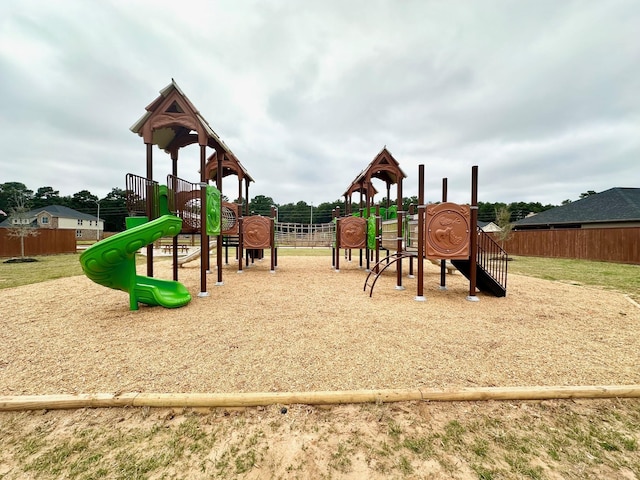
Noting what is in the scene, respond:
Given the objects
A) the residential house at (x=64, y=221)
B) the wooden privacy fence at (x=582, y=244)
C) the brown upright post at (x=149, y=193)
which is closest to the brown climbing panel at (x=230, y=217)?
the brown upright post at (x=149, y=193)

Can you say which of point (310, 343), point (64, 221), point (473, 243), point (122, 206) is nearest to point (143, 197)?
point (310, 343)

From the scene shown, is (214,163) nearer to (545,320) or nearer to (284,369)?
(284,369)

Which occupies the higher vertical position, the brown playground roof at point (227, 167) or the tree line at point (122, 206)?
the tree line at point (122, 206)

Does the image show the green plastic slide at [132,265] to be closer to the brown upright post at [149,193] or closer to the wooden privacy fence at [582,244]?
the brown upright post at [149,193]

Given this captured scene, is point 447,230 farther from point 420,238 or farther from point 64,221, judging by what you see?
point 64,221

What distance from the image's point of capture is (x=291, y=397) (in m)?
2.38

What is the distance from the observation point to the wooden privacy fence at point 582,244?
14.9 metres

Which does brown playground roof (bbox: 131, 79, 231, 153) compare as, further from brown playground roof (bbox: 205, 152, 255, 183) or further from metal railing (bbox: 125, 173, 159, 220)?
brown playground roof (bbox: 205, 152, 255, 183)

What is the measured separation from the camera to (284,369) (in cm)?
296

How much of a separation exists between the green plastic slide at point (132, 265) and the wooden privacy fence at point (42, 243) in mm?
18234

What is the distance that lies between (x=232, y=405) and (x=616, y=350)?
15.7 feet

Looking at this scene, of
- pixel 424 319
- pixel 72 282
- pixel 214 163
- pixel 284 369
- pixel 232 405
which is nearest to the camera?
pixel 232 405

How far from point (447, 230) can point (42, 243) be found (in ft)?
78.3

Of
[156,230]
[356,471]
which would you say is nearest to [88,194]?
[156,230]
